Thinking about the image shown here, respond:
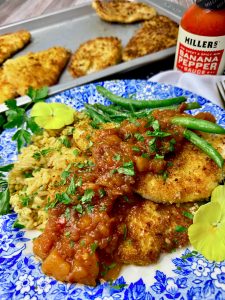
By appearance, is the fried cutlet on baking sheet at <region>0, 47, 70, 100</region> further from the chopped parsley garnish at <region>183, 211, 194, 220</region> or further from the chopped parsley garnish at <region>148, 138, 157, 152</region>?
the chopped parsley garnish at <region>183, 211, 194, 220</region>

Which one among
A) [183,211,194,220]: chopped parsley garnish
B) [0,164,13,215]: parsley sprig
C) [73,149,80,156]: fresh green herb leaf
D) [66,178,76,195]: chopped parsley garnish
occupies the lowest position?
[0,164,13,215]: parsley sprig

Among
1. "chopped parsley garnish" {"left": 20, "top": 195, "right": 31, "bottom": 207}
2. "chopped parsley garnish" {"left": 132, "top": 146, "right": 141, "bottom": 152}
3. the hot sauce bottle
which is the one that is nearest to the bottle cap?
the hot sauce bottle

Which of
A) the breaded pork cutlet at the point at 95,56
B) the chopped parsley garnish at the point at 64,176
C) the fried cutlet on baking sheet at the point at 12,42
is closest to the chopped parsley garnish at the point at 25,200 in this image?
the chopped parsley garnish at the point at 64,176

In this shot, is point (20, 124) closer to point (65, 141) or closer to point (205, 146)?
point (65, 141)

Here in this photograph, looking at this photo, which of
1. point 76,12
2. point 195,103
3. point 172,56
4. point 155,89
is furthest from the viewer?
point 76,12

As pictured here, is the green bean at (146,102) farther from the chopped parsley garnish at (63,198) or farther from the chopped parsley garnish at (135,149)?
the chopped parsley garnish at (63,198)

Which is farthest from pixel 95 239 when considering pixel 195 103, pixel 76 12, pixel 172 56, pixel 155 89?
pixel 76 12

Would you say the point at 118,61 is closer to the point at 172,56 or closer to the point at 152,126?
the point at 172,56
